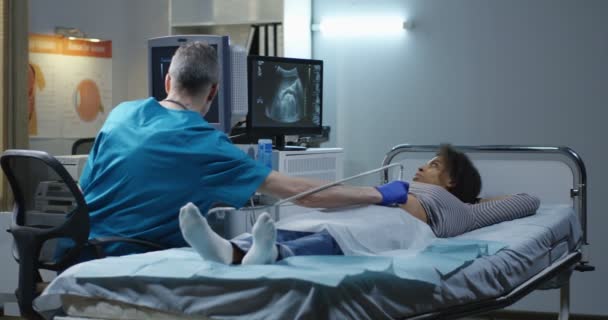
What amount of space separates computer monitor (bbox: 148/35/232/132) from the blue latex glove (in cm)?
107

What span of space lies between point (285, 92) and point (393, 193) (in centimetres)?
133

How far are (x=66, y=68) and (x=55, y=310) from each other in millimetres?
3325

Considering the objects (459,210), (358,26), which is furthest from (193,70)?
(358,26)

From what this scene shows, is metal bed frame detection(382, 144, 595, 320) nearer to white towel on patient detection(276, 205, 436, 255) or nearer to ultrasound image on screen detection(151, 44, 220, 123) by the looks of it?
white towel on patient detection(276, 205, 436, 255)

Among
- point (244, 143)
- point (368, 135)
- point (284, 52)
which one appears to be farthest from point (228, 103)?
point (368, 135)

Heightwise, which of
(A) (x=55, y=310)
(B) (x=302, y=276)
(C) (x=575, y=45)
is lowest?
(A) (x=55, y=310)

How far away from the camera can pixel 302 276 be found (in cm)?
168

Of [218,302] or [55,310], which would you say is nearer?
[218,302]

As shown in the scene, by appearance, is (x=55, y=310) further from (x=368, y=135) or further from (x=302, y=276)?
(x=368, y=135)

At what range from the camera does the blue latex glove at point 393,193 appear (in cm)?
270

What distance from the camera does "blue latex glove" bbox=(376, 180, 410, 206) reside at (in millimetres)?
2697

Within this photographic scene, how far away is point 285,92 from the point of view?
3926mm

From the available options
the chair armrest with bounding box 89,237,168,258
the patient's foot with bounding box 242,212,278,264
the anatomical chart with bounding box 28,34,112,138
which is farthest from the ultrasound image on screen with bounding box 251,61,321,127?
the patient's foot with bounding box 242,212,278,264

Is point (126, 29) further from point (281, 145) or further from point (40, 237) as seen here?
point (40, 237)
